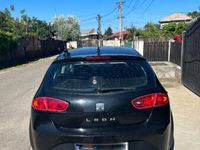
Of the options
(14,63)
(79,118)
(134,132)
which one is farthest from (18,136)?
(14,63)

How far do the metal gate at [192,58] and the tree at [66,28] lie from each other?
55395mm

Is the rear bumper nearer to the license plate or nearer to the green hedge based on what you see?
the license plate

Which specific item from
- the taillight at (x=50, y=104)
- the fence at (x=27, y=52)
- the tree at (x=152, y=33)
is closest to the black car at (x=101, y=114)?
the taillight at (x=50, y=104)

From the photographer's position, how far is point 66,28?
64188 millimetres

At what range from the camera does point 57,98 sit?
3.03 metres

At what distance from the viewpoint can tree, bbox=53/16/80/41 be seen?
211 feet

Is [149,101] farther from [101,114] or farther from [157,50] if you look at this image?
[157,50]

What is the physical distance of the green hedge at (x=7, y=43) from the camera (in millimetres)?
20269

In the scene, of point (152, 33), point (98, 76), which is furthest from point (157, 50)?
point (152, 33)

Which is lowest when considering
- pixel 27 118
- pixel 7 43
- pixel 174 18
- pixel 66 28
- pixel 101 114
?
pixel 27 118

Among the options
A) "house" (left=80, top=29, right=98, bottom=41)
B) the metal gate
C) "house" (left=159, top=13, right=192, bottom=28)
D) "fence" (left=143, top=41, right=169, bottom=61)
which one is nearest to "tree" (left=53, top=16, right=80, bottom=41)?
"house" (left=80, top=29, right=98, bottom=41)

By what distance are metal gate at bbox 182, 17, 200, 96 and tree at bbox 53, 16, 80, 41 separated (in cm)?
5540

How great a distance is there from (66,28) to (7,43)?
4398cm

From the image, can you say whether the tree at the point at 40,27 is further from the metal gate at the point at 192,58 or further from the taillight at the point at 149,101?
the taillight at the point at 149,101
